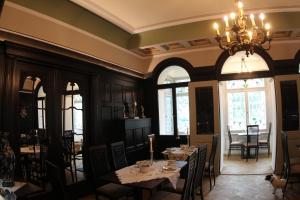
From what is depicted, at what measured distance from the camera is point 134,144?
6.12 m

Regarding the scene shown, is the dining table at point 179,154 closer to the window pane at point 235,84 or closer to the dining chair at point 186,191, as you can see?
the dining chair at point 186,191

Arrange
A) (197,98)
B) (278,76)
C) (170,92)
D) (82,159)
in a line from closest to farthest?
1. (82,159)
2. (278,76)
3. (197,98)
4. (170,92)

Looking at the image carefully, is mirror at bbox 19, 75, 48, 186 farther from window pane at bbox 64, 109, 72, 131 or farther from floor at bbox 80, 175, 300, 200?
floor at bbox 80, 175, 300, 200

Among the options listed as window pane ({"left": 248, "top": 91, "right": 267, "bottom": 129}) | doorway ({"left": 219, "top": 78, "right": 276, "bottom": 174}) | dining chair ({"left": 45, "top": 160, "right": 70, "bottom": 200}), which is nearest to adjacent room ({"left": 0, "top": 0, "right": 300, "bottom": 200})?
dining chair ({"left": 45, "top": 160, "right": 70, "bottom": 200})

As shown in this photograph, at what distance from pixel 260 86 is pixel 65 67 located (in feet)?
22.9

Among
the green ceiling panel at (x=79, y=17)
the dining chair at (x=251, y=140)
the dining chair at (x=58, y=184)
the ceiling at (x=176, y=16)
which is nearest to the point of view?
the dining chair at (x=58, y=184)

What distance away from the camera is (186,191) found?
9.64 ft

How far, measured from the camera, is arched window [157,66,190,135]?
279 inches

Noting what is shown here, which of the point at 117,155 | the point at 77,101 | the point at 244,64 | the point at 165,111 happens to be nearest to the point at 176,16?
the point at 77,101

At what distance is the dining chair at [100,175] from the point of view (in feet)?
11.4

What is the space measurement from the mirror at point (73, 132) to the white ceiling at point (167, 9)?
150 cm

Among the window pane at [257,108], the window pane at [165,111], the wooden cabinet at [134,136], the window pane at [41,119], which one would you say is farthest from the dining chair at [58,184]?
the window pane at [257,108]

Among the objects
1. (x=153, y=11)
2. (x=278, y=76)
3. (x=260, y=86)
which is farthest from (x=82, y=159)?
(x=260, y=86)

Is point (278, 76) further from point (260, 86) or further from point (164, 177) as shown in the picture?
point (164, 177)
